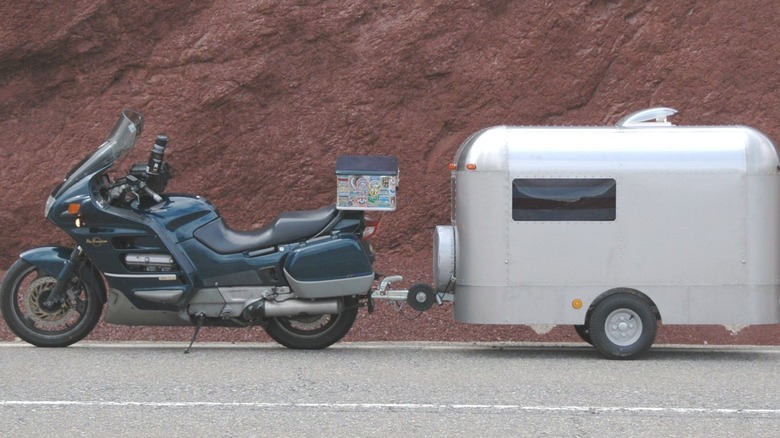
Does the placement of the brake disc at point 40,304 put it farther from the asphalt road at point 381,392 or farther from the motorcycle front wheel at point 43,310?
the asphalt road at point 381,392

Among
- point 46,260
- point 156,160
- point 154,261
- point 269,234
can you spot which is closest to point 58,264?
point 46,260

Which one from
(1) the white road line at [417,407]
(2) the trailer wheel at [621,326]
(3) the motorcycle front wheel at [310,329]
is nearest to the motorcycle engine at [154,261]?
(3) the motorcycle front wheel at [310,329]

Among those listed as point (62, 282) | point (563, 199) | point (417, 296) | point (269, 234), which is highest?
point (563, 199)

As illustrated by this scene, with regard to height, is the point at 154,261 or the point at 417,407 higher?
the point at 154,261

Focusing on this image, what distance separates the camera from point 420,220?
15938 millimetres

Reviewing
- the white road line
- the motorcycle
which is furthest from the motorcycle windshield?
the white road line

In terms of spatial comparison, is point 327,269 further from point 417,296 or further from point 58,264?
point 58,264

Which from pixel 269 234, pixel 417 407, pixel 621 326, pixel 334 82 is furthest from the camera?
pixel 334 82

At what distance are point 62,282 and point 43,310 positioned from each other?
1.08 ft

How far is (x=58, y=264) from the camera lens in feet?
34.1

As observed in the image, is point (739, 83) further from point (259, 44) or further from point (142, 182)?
point (142, 182)

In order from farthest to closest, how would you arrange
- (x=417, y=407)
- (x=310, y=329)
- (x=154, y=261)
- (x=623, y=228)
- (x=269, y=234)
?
(x=310, y=329) < (x=269, y=234) < (x=154, y=261) < (x=623, y=228) < (x=417, y=407)

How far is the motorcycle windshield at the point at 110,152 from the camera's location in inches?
412

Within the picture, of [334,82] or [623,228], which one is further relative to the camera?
[334,82]
